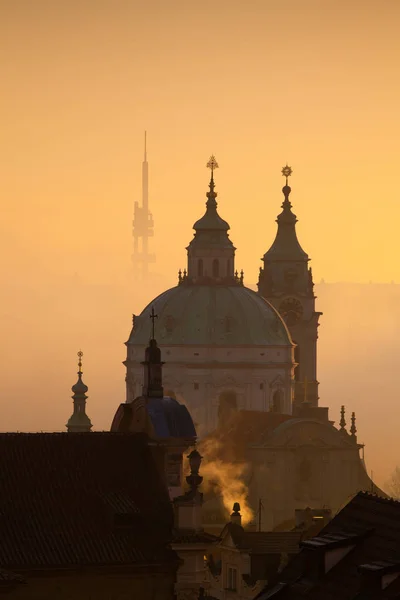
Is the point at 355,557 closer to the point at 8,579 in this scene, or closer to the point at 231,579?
the point at 8,579

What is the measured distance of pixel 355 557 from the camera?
78.8 metres

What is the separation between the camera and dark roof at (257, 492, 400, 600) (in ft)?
249

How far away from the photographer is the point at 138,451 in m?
105

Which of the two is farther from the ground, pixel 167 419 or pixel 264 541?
pixel 167 419

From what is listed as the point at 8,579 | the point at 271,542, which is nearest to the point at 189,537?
the point at 8,579

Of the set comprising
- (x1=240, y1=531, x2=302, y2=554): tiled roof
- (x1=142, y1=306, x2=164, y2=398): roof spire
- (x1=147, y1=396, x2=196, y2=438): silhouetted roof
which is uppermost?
(x1=142, y1=306, x2=164, y2=398): roof spire

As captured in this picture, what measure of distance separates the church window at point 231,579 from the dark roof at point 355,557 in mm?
44647

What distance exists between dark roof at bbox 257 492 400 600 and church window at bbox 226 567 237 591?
4465 cm

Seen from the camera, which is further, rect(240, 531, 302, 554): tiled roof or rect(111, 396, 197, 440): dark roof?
rect(240, 531, 302, 554): tiled roof

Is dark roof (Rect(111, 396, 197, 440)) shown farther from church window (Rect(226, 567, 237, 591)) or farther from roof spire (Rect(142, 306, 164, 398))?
church window (Rect(226, 567, 237, 591))

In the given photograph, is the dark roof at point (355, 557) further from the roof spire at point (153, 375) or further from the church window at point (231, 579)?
the church window at point (231, 579)

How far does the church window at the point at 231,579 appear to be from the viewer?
127 m

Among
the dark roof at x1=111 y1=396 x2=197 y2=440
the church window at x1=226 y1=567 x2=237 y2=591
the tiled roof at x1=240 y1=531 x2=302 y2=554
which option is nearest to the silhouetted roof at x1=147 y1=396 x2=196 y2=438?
the dark roof at x1=111 y1=396 x2=197 y2=440

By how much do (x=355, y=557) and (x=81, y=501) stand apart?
2420cm
